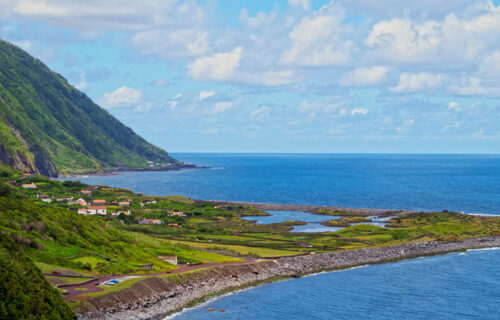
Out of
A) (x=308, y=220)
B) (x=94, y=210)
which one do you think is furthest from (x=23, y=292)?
(x=308, y=220)

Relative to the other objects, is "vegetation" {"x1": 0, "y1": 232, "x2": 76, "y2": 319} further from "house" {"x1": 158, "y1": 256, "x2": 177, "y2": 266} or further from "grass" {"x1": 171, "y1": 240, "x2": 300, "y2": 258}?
"grass" {"x1": 171, "y1": 240, "x2": 300, "y2": 258}

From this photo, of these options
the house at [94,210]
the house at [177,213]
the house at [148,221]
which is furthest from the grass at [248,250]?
the house at [177,213]

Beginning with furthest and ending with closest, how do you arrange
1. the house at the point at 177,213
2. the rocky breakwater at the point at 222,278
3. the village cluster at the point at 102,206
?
the house at the point at 177,213 → the village cluster at the point at 102,206 → the rocky breakwater at the point at 222,278

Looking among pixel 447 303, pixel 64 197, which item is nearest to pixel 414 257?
pixel 447 303

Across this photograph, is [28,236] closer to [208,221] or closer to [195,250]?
[195,250]

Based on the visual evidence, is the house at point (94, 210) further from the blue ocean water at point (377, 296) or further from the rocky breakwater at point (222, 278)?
the blue ocean water at point (377, 296)

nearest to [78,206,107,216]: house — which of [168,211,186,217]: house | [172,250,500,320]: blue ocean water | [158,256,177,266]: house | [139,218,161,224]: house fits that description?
[139,218,161,224]: house
